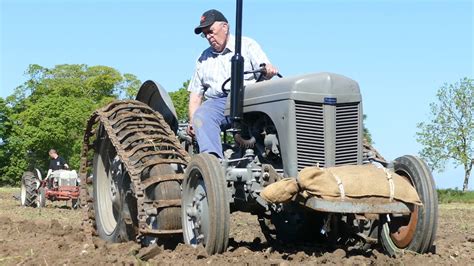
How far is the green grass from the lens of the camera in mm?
35656

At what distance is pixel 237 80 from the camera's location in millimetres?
6508

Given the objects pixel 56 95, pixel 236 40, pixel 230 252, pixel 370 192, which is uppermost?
pixel 56 95

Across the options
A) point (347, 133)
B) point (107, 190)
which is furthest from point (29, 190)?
point (347, 133)

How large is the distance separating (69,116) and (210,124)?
50.0 m

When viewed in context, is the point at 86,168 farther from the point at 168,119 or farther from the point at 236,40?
the point at 236,40

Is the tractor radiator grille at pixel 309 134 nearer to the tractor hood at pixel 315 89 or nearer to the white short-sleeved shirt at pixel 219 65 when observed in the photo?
the tractor hood at pixel 315 89

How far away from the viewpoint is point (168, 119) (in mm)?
7918

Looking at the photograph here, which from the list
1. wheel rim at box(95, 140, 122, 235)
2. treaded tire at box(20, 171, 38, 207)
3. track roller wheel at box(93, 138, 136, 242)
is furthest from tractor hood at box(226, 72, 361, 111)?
treaded tire at box(20, 171, 38, 207)

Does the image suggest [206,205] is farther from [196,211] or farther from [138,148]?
[138,148]

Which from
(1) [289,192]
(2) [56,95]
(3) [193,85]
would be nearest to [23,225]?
(3) [193,85]

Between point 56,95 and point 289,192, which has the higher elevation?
point 56,95

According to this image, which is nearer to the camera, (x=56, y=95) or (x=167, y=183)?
(x=167, y=183)

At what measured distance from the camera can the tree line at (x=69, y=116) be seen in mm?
47719

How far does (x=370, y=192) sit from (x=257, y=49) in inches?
84.4
